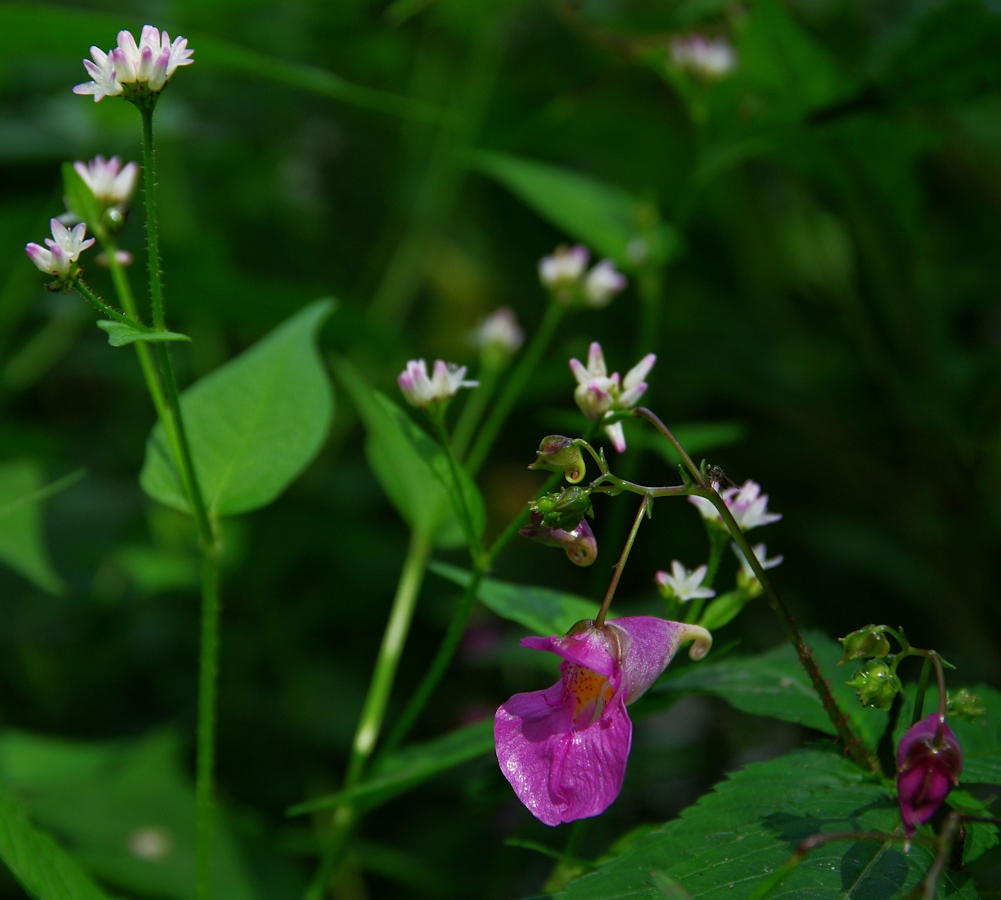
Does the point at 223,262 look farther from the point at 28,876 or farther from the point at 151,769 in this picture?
the point at 28,876

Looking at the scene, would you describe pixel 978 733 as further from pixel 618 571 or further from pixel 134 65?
pixel 134 65

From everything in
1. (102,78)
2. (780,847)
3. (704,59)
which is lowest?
(780,847)

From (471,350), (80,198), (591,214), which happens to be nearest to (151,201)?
(80,198)

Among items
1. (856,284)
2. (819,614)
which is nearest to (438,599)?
(819,614)

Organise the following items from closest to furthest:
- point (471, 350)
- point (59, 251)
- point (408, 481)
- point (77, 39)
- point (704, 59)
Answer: point (59, 251)
point (408, 481)
point (77, 39)
point (704, 59)
point (471, 350)

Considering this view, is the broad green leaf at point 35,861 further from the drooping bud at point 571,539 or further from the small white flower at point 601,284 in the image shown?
the small white flower at point 601,284

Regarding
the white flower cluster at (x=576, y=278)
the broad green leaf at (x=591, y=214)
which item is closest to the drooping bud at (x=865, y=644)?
the white flower cluster at (x=576, y=278)

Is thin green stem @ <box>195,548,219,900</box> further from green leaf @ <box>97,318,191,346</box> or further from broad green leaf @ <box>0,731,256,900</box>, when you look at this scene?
broad green leaf @ <box>0,731,256,900</box>
